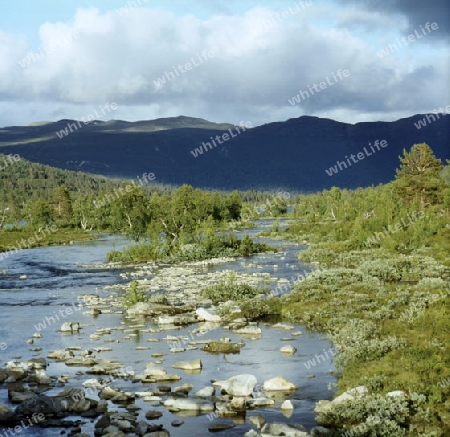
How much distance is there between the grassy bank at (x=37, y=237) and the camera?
3712 inches

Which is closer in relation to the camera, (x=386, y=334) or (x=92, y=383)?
(x=92, y=383)

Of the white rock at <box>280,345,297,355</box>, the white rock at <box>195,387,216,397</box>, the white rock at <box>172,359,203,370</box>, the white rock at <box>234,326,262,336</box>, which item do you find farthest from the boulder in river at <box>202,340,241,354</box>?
the white rock at <box>195,387,216,397</box>

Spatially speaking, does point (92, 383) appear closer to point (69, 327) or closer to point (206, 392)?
point (206, 392)

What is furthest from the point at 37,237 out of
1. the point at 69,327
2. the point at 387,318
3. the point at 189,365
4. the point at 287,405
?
the point at 287,405

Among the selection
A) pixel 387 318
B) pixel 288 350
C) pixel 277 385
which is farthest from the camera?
pixel 387 318

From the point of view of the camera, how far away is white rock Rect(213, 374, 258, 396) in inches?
746

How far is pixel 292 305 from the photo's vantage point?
32.7 meters

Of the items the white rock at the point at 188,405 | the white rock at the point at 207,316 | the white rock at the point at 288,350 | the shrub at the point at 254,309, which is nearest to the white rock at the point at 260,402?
the white rock at the point at 188,405

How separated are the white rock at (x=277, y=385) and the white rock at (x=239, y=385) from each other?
0.40 metres

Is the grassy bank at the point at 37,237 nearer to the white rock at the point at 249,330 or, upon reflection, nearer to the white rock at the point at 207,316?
the white rock at the point at 207,316

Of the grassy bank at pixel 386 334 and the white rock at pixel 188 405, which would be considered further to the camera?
the white rock at pixel 188 405

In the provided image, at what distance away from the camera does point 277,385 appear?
1959 cm

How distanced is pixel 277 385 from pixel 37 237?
93.6 meters

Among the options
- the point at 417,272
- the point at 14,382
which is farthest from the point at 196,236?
the point at 14,382
